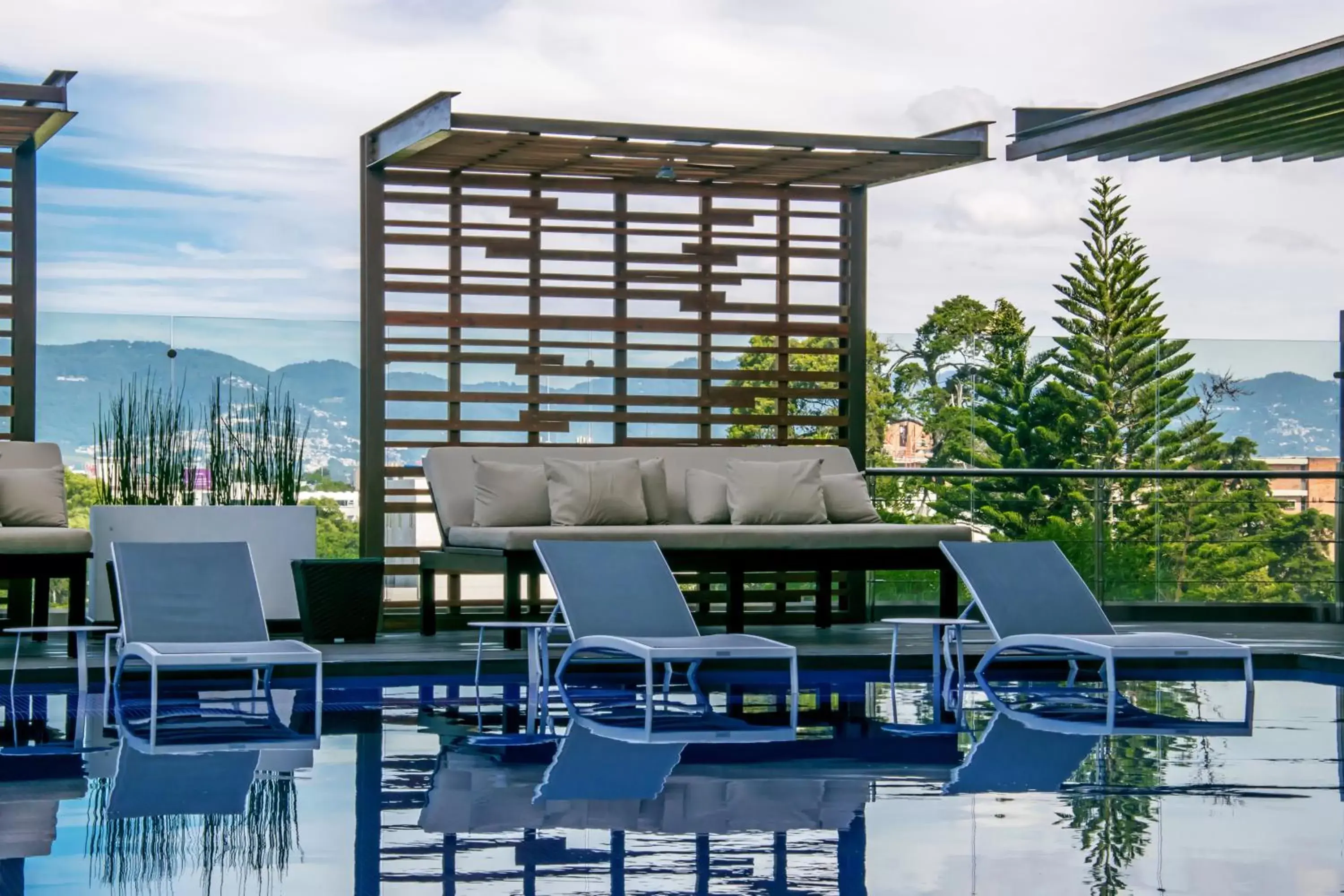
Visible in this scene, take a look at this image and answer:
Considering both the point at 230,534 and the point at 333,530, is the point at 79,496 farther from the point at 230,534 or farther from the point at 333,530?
the point at 230,534

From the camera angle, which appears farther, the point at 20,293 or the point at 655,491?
the point at 655,491

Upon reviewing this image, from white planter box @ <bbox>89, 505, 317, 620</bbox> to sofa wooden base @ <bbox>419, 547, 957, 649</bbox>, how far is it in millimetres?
732

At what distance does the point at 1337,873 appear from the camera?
427 cm

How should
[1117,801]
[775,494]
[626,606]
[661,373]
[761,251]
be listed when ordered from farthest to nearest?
[761,251], [661,373], [775,494], [626,606], [1117,801]

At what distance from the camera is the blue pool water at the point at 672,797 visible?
4.19m

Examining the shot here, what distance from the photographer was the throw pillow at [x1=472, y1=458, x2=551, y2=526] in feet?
32.8

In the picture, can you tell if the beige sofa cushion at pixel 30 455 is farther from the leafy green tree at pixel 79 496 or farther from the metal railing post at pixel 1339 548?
the metal railing post at pixel 1339 548

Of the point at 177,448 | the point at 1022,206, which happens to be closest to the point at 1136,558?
the point at 177,448

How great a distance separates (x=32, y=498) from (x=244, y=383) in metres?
1.89

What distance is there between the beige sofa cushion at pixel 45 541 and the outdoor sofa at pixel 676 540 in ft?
6.32

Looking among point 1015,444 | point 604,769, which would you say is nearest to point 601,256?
point 604,769

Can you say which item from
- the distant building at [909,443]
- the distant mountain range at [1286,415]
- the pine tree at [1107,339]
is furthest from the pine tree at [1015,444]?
the distant mountain range at [1286,415]

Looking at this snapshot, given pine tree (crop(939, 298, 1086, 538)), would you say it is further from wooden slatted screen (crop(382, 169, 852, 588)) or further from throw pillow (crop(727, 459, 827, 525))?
throw pillow (crop(727, 459, 827, 525))

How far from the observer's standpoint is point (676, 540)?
9609 millimetres
